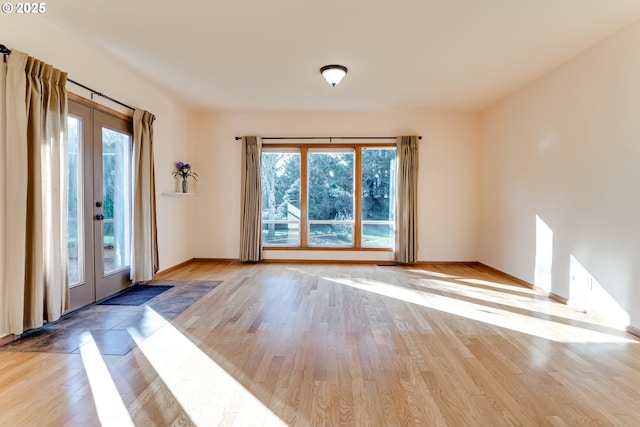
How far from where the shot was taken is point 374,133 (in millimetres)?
5926

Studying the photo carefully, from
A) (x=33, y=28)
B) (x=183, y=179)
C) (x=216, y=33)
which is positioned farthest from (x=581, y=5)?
(x=183, y=179)

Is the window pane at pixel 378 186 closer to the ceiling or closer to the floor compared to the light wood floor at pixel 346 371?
closer to the ceiling

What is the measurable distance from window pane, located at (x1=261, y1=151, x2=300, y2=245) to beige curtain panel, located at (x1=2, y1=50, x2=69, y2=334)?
11.3ft

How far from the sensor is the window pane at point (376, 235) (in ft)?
19.8

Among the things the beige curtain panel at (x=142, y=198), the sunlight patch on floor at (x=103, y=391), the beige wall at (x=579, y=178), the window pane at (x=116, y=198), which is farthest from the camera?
the beige curtain panel at (x=142, y=198)

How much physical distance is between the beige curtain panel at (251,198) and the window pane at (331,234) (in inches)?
41.0

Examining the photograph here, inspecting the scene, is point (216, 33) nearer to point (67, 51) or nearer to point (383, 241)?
point (67, 51)

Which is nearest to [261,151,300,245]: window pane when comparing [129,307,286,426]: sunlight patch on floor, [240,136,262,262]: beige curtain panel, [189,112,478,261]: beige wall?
[240,136,262,262]: beige curtain panel

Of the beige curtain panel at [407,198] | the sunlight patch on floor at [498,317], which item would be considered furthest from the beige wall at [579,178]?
the beige curtain panel at [407,198]

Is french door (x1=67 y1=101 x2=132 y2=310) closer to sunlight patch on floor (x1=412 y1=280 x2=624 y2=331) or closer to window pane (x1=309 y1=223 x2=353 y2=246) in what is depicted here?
window pane (x1=309 y1=223 x2=353 y2=246)

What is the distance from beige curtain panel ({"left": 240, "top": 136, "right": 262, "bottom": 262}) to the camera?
5.89 metres

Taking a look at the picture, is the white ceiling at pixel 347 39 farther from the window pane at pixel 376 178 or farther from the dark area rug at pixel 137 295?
the dark area rug at pixel 137 295

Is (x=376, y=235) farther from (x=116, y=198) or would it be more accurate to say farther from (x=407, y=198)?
(x=116, y=198)

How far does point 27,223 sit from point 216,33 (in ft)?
7.66
